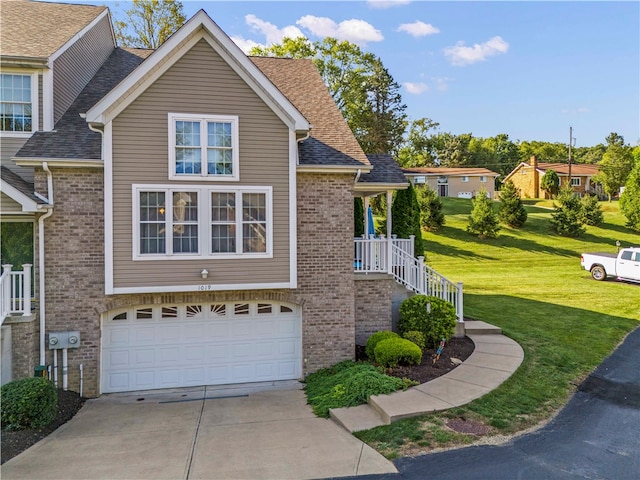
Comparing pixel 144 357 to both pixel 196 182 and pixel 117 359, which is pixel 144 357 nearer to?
pixel 117 359

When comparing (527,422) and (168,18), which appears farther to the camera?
(168,18)

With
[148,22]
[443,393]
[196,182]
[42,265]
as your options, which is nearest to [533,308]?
[443,393]

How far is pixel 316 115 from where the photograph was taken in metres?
12.4

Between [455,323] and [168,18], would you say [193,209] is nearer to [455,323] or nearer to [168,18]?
[455,323]

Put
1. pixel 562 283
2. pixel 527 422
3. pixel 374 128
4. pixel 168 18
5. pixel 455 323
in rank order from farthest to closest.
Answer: pixel 374 128 < pixel 168 18 < pixel 562 283 < pixel 455 323 < pixel 527 422

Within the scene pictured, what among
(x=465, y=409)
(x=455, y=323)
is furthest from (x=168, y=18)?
(x=465, y=409)

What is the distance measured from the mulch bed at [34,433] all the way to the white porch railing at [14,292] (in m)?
A: 2.05

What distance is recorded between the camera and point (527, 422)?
7.24 metres

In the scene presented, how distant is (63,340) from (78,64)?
25.4 ft

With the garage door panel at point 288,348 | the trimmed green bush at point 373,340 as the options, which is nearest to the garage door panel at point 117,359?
the garage door panel at point 288,348

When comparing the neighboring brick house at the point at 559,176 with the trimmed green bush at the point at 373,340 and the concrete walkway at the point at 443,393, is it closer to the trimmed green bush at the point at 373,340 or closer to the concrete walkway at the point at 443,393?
the concrete walkway at the point at 443,393

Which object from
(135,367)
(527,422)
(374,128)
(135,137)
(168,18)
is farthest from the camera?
(374,128)

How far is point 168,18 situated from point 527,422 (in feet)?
85.0

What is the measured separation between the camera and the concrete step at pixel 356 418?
7250 mm
